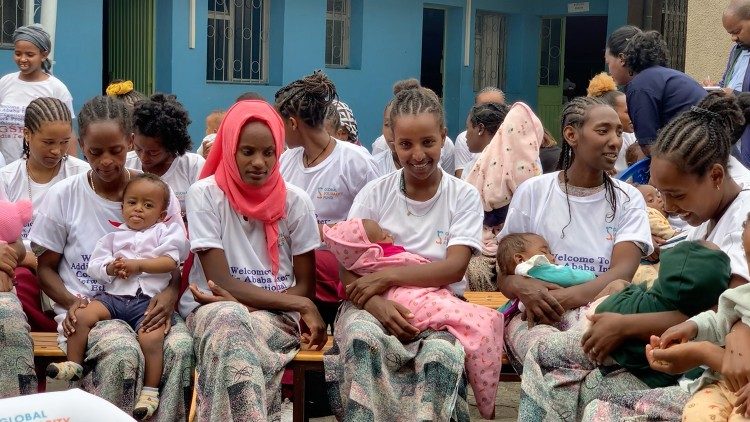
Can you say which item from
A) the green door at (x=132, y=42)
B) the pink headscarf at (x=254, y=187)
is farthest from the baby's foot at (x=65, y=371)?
the green door at (x=132, y=42)

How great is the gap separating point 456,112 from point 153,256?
1359 cm

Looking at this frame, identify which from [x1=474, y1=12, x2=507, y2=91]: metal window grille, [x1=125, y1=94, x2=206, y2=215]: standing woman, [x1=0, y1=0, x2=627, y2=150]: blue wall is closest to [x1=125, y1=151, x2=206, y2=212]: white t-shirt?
[x1=125, y1=94, x2=206, y2=215]: standing woman

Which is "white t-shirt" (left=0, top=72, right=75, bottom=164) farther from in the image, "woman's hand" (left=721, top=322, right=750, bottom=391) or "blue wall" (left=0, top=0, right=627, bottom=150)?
"woman's hand" (left=721, top=322, right=750, bottom=391)

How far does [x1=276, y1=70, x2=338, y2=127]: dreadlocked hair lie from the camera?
19.9 feet

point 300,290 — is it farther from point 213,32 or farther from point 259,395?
point 213,32

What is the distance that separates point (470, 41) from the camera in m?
18.0

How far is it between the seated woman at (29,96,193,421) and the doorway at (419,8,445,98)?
13.7 m

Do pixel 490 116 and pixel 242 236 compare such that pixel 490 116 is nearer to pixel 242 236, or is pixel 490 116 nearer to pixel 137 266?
pixel 242 236

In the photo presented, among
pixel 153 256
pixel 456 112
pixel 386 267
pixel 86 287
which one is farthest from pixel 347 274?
pixel 456 112

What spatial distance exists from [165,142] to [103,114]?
36.9 inches

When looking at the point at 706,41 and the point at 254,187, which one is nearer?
the point at 254,187

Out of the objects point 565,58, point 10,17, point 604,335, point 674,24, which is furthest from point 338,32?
point 604,335

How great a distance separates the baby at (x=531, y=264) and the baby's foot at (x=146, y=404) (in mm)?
1573

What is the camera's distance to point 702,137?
13.5ft
